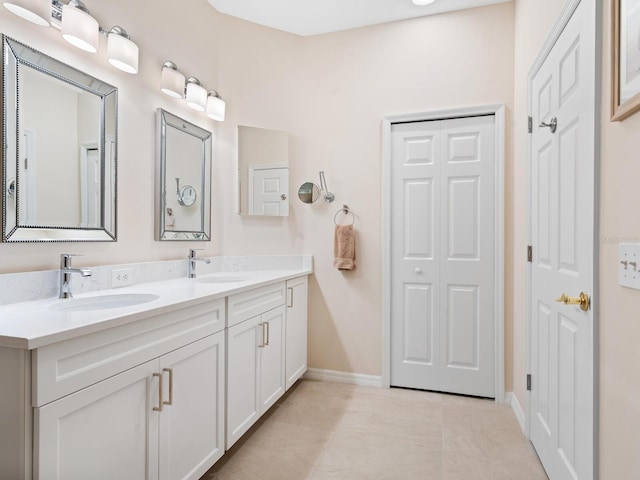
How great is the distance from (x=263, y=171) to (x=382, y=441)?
2.00 meters

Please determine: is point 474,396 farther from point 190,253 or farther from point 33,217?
point 33,217

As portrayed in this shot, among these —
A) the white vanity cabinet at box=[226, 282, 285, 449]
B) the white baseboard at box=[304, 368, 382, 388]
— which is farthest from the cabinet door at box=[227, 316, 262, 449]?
the white baseboard at box=[304, 368, 382, 388]

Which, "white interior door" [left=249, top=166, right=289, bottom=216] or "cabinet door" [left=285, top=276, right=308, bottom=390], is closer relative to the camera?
"cabinet door" [left=285, top=276, right=308, bottom=390]

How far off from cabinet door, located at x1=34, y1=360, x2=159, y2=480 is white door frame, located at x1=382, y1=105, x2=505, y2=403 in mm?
1783

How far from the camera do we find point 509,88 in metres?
2.46

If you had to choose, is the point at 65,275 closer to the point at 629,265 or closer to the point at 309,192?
the point at 309,192

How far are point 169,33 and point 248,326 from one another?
6.06ft

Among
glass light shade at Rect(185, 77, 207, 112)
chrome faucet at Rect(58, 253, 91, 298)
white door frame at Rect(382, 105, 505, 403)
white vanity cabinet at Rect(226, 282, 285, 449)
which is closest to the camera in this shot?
chrome faucet at Rect(58, 253, 91, 298)

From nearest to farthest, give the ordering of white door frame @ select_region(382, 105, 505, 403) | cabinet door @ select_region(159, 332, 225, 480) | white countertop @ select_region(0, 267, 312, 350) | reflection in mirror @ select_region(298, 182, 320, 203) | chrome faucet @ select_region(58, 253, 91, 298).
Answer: white countertop @ select_region(0, 267, 312, 350)
cabinet door @ select_region(159, 332, 225, 480)
chrome faucet @ select_region(58, 253, 91, 298)
white door frame @ select_region(382, 105, 505, 403)
reflection in mirror @ select_region(298, 182, 320, 203)

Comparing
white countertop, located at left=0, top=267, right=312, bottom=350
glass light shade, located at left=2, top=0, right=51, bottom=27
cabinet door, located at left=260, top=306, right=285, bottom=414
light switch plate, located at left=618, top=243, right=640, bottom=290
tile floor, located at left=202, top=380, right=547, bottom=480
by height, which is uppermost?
glass light shade, located at left=2, top=0, right=51, bottom=27

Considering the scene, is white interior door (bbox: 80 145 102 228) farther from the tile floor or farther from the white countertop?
the tile floor

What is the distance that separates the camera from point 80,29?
154cm

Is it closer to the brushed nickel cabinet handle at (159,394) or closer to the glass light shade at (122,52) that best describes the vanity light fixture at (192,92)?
the glass light shade at (122,52)

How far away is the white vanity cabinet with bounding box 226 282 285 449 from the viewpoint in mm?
1777
